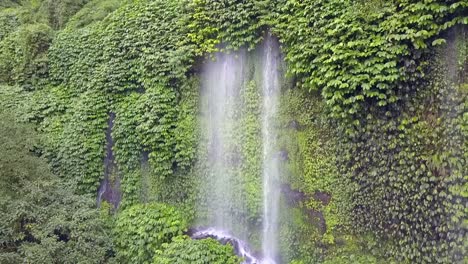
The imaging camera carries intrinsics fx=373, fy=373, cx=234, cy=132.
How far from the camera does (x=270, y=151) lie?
23.9 feet

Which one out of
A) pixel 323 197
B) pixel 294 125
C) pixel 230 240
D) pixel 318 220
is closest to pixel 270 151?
pixel 294 125

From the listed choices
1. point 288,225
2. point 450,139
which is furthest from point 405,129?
point 288,225

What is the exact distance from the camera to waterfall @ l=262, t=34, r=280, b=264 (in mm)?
7156

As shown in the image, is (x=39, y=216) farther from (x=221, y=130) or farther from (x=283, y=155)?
(x=283, y=155)

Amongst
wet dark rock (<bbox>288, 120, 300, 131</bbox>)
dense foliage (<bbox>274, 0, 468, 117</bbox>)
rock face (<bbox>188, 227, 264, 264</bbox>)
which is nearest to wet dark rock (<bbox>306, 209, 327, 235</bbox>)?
rock face (<bbox>188, 227, 264, 264</bbox>)

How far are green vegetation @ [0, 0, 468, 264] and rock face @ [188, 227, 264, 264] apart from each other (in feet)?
0.95

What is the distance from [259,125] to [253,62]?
129cm

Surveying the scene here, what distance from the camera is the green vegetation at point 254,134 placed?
5.06 metres

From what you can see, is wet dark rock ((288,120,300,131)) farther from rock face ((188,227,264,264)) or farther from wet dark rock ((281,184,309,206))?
rock face ((188,227,264,264))

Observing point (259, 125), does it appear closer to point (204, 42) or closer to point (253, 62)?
point (253, 62)

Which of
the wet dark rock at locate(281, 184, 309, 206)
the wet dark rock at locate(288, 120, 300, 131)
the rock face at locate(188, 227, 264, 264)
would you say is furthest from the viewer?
the rock face at locate(188, 227, 264, 264)

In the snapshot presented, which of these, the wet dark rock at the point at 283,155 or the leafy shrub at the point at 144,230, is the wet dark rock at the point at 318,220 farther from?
the leafy shrub at the point at 144,230

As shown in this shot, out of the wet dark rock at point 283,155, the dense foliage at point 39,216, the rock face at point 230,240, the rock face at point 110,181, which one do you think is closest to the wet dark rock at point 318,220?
the wet dark rock at point 283,155

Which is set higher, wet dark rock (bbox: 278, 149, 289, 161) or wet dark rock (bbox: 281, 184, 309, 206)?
wet dark rock (bbox: 278, 149, 289, 161)
